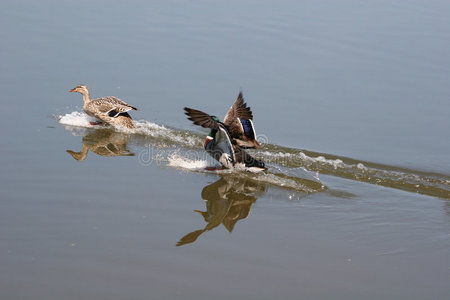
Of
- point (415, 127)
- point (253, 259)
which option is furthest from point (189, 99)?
point (253, 259)

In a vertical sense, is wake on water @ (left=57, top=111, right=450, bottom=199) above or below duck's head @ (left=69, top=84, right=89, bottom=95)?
below

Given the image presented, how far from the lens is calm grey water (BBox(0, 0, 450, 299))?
5.87 metres

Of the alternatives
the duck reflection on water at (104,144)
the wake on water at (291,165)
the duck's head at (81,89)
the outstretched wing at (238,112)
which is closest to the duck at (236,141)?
the outstretched wing at (238,112)

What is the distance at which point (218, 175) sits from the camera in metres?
9.02

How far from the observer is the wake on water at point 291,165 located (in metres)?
8.88

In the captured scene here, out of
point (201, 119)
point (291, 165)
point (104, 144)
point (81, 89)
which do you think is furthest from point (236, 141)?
point (81, 89)

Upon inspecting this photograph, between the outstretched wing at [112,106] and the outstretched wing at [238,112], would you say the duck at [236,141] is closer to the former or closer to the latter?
the outstretched wing at [238,112]

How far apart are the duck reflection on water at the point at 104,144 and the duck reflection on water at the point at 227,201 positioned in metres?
→ 1.80

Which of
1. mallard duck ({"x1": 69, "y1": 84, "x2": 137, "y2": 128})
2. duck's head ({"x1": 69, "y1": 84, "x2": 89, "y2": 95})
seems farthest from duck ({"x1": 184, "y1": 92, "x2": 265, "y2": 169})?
duck's head ({"x1": 69, "y1": 84, "x2": 89, "y2": 95})

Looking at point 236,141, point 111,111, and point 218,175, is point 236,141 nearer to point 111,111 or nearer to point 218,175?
point 218,175

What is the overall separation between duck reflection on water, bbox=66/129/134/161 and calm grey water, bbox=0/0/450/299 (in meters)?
0.07

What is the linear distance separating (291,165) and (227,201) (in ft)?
6.00

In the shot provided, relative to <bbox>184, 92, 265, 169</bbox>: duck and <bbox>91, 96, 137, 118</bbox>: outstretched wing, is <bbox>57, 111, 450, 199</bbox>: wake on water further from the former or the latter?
<bbox>91, 96, 137, 118</bbox>: outstretched wing

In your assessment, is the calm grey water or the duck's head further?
the duck's head
